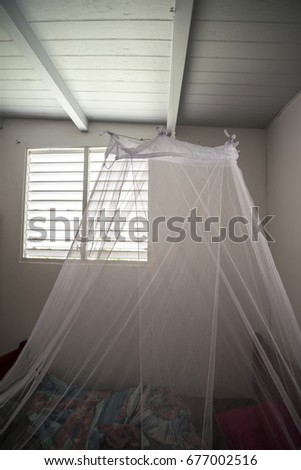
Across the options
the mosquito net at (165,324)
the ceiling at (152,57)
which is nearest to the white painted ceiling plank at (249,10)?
the ceiling at (152,57)

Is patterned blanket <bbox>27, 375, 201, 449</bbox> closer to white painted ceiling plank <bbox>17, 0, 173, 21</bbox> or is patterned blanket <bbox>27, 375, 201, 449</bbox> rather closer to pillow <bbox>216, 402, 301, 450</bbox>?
pillow <bbox>216, 402, 301, 450</bbox>

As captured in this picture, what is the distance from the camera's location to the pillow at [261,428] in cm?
96

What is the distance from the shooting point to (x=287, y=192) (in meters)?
1.63

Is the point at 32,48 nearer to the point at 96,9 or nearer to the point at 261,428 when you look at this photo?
the point at 96,9

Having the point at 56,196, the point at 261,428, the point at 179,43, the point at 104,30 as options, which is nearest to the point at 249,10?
the point at 179,43

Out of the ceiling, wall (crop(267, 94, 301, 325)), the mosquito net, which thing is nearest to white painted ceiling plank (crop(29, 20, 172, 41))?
the ceiling

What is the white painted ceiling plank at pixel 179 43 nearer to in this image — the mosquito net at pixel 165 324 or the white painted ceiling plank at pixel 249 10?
the white painted ceiling plank at pixel 249 10

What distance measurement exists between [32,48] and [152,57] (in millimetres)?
691

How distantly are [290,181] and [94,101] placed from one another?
1.72m

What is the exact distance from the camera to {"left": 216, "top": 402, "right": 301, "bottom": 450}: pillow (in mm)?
957

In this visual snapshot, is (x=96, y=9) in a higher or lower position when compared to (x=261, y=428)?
higher

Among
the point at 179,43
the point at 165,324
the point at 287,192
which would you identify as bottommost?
the point at 165,324

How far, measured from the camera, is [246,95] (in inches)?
60.9
